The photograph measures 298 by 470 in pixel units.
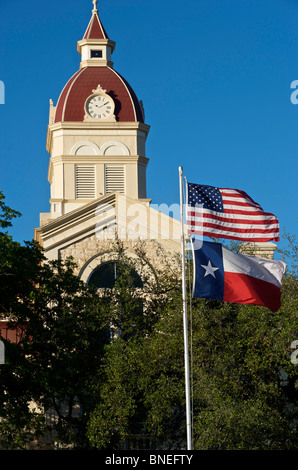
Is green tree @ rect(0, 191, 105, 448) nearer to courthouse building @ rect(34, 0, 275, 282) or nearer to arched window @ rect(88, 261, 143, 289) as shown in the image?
arched window @ rect(88, 261, 143, 289)

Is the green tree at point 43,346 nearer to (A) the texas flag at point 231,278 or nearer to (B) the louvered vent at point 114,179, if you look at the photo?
(A) the texas flag at point 231,278

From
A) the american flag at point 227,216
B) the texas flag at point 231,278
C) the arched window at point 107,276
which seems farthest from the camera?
the arched window at point 107,276

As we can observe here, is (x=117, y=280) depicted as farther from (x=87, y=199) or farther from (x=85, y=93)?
(x=85, y=93)

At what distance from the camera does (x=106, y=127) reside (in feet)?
160

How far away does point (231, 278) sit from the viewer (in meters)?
24.4

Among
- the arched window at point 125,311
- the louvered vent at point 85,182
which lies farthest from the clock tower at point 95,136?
the arched window at point 125,311

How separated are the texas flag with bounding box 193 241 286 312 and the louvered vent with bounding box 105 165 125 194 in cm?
2348

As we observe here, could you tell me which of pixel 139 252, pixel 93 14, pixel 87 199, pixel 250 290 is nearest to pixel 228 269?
pixel 250 290

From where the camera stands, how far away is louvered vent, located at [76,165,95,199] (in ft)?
156

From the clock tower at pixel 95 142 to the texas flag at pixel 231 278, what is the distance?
73.8ft

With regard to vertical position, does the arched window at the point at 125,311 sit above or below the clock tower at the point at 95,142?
below

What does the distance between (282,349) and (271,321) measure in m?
1.19

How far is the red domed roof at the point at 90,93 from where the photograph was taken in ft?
163

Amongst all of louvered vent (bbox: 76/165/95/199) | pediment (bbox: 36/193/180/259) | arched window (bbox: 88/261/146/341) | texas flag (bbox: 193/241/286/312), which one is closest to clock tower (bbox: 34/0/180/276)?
louvered vent (bbox: 76/165/95/199)
